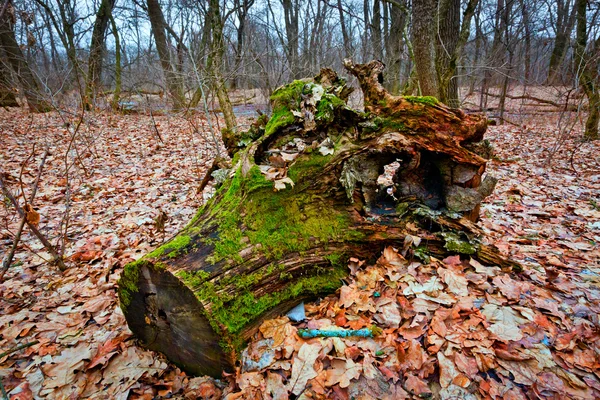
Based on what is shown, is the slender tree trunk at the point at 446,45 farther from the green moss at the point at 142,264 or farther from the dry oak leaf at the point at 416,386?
the green moss at the point at 142,264

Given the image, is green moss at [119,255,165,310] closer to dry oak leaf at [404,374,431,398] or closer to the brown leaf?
the brown leaf

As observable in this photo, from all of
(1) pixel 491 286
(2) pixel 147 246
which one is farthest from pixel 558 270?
(2) pixel 147 246

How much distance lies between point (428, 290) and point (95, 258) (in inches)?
153

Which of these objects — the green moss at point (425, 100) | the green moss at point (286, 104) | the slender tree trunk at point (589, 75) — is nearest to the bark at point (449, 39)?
the slender tree trunk at point (589, 75)

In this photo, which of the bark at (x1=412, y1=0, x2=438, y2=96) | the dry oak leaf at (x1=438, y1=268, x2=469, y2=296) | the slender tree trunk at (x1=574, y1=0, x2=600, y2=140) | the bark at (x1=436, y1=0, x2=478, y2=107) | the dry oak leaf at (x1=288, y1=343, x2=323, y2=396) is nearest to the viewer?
the dry oak leaf at (x1=288, y1=343, x2=323, y2=396)

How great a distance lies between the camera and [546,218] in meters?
4.21

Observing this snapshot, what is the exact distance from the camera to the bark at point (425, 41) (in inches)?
240

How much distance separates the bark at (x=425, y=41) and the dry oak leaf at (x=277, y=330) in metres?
6.09

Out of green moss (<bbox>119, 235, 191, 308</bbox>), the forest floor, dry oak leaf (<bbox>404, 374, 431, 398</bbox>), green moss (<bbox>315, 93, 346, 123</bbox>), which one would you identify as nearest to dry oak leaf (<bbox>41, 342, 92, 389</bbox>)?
the forest floor

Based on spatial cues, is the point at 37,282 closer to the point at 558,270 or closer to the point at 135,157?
the point at 135,157

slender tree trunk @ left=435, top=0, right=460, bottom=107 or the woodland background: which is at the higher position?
slender tree trunk @ left=435, top=0, right=460, bottom=107

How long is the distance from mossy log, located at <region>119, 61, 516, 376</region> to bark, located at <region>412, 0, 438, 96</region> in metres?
4.06

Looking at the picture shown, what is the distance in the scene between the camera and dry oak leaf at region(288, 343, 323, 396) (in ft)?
6.62

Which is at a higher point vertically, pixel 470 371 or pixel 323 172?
pixel 323 172
